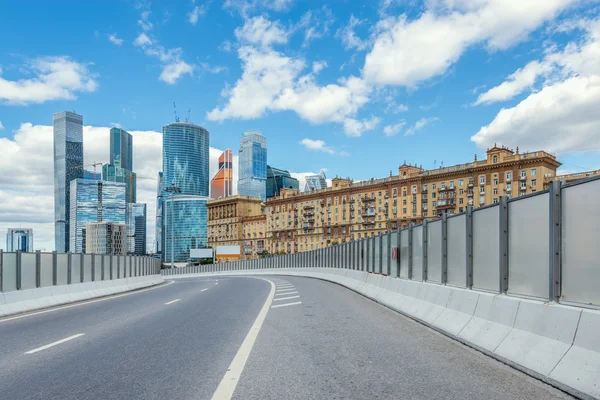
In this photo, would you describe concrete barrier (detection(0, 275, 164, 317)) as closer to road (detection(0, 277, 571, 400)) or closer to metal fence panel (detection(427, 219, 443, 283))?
road (detection(0, 277, 571, 400))

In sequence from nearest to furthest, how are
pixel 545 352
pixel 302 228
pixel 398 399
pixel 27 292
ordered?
pixel 398 399 → pixel 545 352 → pixel 27 292 → pixel 302 228

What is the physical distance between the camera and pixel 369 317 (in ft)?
42.2

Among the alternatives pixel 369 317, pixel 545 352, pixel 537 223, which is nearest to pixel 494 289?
pixel 537 223

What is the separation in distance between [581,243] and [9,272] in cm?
1579

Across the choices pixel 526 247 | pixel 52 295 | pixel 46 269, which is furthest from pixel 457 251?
pixel 46 269

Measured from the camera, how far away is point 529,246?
26.5ft

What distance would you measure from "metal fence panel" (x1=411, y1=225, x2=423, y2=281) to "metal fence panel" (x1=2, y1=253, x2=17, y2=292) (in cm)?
1224

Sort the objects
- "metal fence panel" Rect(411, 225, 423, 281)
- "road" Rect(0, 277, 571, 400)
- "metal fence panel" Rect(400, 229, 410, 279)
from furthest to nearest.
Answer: "metal fence panel" Rect(400, 229, 410, 279) < "metal fence panel" Rect(411, 225, 423, 281) < "road" Rect(0, 277, 571, 400)

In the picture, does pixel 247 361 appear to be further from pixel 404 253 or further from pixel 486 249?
pixel 404 253

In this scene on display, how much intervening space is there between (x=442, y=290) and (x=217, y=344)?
16.8ft

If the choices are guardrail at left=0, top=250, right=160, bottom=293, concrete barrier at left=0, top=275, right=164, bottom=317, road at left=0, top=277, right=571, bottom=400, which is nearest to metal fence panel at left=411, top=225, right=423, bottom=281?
road at left=0, top=277, right=571, bottom=400

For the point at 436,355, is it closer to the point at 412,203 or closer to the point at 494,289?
the point at 494,289

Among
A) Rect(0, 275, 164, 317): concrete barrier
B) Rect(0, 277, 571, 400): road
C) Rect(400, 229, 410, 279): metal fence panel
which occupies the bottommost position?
Rect(0, 275, 164, 317): concrete barrier

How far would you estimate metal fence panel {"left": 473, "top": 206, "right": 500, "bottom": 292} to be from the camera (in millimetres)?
9375
